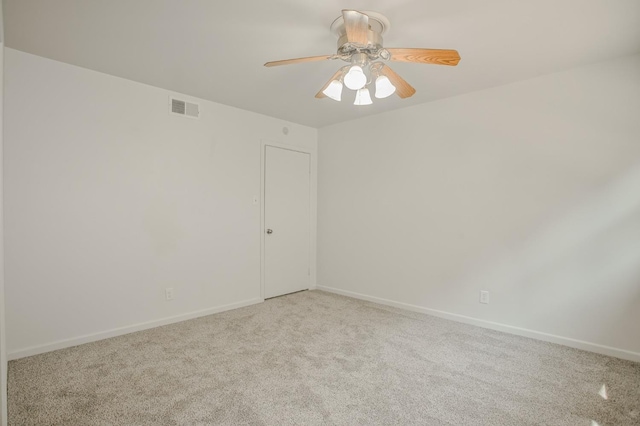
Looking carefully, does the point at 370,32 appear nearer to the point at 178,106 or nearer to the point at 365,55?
the point at 365,55

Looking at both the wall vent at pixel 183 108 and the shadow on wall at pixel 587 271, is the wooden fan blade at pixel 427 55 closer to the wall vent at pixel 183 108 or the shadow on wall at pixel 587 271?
the shadow on wall at pixel 587 271

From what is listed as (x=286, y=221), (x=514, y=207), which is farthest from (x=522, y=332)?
(x=286, y=221)

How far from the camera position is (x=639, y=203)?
8.25ft

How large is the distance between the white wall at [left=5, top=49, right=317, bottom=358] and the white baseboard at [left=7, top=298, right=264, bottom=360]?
11mm

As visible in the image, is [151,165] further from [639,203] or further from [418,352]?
[639,203]

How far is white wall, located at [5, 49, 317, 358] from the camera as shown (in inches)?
101

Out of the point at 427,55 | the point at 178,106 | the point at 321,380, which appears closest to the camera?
the point at 427,55

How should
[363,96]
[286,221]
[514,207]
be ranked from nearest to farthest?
[363,96] < [514,207] < [286,221]

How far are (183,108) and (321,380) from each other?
2950 mm

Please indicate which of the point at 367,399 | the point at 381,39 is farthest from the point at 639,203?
the point at 367,399

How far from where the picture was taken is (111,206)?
2.96 m

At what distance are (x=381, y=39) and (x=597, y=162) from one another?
2111 mm

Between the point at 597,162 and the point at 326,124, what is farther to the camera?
the point at 326,124

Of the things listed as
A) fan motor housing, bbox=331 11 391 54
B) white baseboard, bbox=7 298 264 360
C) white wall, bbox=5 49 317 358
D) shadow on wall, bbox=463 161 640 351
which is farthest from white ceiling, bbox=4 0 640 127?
white baseboard, bbox=7 298 264 360
